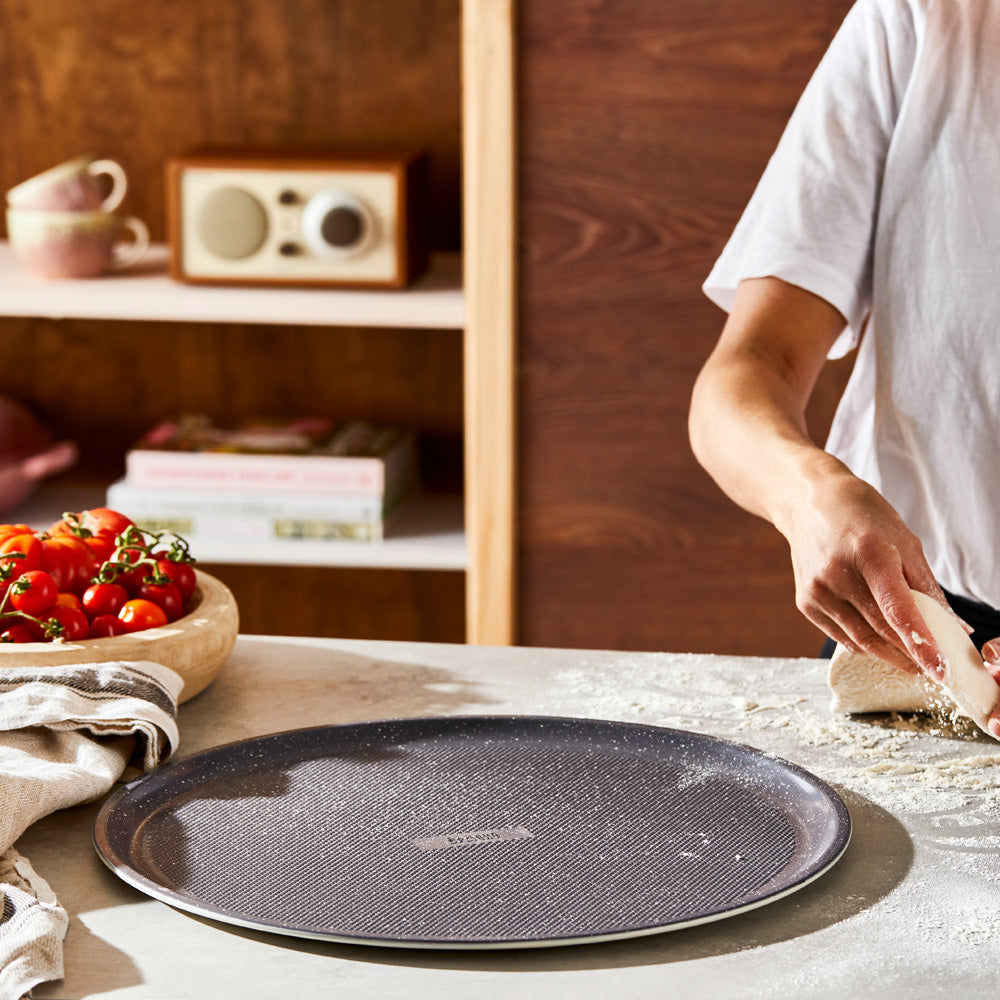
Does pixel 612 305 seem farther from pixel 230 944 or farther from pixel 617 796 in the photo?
pixel 230 944

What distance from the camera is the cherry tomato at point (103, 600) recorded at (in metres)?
0.96

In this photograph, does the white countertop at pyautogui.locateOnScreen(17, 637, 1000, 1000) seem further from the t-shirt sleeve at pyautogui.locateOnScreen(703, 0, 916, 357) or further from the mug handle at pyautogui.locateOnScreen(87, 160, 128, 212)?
the mug handle at pyautogui.locateOnScreen(87, 160, 128, 212)

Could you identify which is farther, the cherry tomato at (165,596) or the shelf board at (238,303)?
the shelf board at (238,303)

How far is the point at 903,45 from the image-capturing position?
47.4 inches

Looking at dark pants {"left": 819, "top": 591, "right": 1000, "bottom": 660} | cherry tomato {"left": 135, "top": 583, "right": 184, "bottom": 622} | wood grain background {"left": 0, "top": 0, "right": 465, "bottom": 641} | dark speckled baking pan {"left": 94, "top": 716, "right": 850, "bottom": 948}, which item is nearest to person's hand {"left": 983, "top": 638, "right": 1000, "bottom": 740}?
dark speckled baking pan {"left": 94, "top": 716, "right": 850, "bottom": 948}

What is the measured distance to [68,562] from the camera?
3.22 ft

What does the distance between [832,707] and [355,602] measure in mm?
1396

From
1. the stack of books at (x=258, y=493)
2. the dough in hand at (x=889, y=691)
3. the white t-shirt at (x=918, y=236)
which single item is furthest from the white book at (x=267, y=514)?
the dough in hand at (x=889, y=691)

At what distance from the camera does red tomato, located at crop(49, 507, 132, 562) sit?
103 centimetres

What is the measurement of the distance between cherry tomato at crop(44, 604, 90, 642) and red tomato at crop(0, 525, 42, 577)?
4 centimetres

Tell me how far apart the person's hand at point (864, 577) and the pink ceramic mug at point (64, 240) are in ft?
4.33

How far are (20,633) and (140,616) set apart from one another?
76mm

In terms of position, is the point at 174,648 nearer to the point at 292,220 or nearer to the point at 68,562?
the point at 68,562

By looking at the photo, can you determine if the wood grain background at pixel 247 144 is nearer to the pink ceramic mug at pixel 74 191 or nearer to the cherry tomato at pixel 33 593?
the pink ceramic mug at pixel 74 191
